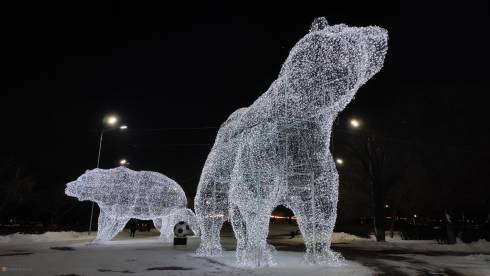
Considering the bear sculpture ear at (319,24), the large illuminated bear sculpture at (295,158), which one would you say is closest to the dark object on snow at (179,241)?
the large illuminated bear sculpture at (295,158)

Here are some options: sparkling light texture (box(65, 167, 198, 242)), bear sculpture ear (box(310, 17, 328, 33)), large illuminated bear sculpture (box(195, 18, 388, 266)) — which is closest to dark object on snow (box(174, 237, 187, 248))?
sparkling light texture (box(65, 167, 198, 242))

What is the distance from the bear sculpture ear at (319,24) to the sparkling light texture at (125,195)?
35.4ft

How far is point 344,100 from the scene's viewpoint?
9023mm

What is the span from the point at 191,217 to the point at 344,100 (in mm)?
11538

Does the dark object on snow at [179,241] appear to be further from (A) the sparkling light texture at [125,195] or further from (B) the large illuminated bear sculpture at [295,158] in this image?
(B) the large illuminated bear sculpture at [295,158]

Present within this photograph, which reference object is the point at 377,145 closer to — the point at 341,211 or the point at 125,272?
the point at 341,211

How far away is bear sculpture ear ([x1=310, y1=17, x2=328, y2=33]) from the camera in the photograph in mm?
8844

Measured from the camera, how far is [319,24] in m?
8.88

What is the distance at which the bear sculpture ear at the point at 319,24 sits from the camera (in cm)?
884

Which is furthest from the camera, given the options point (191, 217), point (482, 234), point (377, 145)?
point (482, 234)

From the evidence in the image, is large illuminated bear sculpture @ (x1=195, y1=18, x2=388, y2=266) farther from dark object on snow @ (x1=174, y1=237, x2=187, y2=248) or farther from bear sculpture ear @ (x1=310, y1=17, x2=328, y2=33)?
dark object on snow @ (x1=174, y1=237, x2=187, y2=248)

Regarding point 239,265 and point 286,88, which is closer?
point 286,88

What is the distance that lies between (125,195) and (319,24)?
11.1 m

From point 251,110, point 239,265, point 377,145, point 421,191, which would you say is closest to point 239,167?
point 251,110
